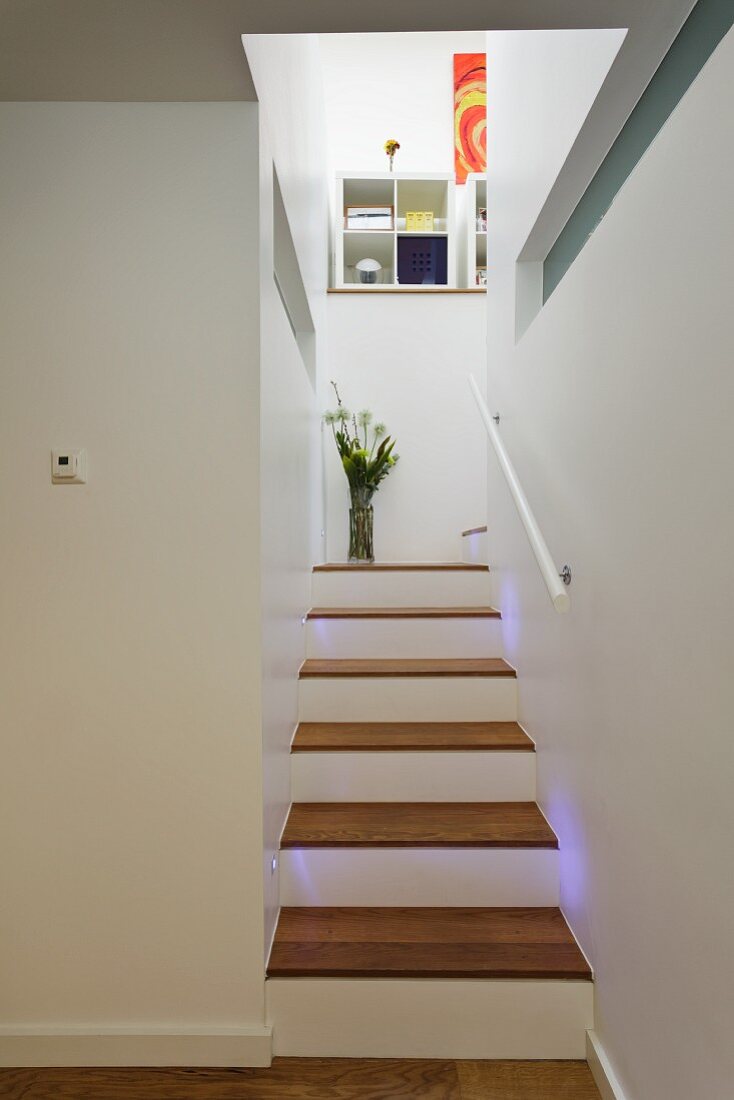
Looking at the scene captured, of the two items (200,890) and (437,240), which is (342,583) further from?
(437,240)

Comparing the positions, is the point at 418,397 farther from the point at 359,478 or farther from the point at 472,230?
the point at 472,230

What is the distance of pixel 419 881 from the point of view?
2.04 metres

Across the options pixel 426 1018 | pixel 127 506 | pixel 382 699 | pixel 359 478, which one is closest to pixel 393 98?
pixel 359 478

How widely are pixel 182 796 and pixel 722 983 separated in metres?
1.19

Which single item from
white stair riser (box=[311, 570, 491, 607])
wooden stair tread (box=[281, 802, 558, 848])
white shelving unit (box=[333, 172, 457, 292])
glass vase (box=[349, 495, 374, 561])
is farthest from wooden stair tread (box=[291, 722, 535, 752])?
white shelving unit (box=[333, 172, 457, 292])

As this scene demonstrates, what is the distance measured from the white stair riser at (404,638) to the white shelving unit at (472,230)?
2464 millimetres

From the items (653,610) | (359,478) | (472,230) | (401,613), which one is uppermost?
(472,230)

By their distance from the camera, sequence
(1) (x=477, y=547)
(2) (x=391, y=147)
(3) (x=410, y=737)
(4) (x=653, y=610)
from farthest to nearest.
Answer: (2) (x=391, y=147) < (1) (x=477, y=547) < (3) (x=410, y=737) < (4) (x=653, y=610)

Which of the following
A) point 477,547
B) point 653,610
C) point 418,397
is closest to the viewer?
point 653,610

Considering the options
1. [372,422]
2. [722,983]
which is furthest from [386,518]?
[722,983]

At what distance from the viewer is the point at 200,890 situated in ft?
5.71

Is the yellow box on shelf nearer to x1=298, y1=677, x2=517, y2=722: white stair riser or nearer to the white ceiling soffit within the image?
the white ceiling soffit

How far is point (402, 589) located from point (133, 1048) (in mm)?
1946

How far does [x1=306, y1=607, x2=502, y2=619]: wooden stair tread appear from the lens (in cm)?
292
